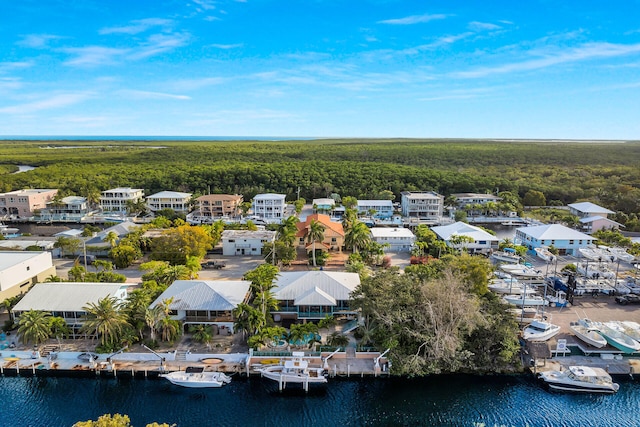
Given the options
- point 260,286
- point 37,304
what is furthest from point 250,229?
point 37,304

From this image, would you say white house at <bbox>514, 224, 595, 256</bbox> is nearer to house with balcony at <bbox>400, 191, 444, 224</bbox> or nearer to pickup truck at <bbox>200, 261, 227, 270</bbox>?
house with balcony at <bbox>400, 191, 444, 224</bbox>

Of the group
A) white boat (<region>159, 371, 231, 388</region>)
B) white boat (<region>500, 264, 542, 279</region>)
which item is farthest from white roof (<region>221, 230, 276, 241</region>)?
white boat (<region>500, 264, 542, 279</region>)

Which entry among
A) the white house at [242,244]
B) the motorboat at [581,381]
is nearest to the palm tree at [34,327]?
the white house at [242,244]

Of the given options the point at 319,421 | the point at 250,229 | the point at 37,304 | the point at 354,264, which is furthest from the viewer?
the point at 250,229

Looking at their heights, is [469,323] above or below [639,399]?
above

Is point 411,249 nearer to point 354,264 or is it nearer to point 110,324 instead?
point 354,264

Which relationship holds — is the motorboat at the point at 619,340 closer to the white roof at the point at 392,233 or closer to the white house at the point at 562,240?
the white house at the point at 562,240
